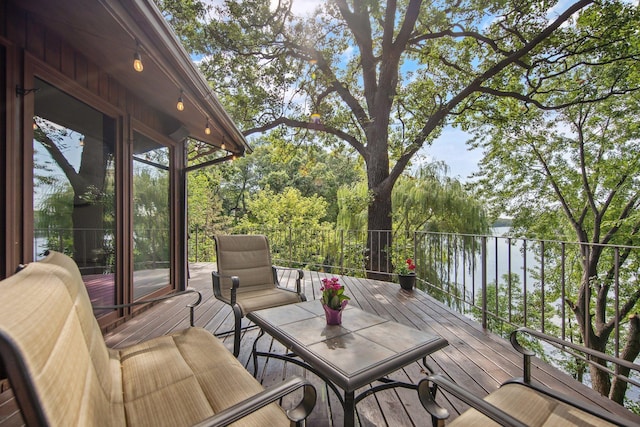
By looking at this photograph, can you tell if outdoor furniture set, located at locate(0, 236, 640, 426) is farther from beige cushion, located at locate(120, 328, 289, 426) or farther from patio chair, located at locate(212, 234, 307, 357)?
patio chair, located at locate(212, 234, 307, 357)

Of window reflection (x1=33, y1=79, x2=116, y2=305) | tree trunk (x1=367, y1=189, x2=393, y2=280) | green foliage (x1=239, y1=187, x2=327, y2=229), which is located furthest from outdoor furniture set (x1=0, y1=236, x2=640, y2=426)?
green foliage (x1=239, y1=187, x2=327, y2=229)

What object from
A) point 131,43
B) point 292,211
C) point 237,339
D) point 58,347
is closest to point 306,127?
point 131,43

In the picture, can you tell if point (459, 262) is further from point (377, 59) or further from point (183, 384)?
point (183, 384)

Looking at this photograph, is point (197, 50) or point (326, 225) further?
point (326, 225)

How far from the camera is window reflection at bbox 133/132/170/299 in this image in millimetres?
3414

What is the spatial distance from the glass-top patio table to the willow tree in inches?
153

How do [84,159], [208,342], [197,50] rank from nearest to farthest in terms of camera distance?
[208,342], [84,159], [197,50]

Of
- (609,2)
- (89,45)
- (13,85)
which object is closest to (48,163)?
(13,85)

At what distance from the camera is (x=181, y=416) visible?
41.8 inches

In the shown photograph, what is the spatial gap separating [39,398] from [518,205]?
1152cm

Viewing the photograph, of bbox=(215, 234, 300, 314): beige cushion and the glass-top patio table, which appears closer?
the glass-top patio table

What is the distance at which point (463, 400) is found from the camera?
93cm

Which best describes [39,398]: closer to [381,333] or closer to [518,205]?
[381,333]

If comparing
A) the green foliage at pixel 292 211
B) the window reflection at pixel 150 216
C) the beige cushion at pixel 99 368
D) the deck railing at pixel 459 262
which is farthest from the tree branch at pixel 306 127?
the green foliage at pixel 292 211
